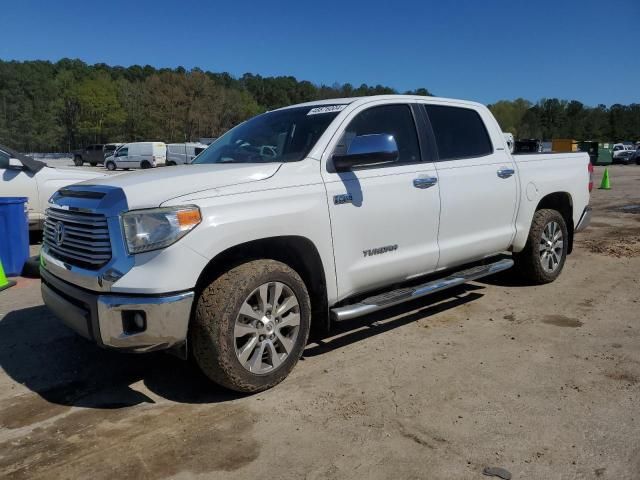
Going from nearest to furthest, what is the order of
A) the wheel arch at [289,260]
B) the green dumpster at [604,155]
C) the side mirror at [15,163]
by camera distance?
the wheel arch at [289,260] < the side mirror at [15,163] < the green dumpster at [604,155]

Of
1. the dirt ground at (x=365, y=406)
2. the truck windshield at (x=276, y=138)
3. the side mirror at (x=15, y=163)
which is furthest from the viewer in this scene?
the side mirror at (x=15, y=163)

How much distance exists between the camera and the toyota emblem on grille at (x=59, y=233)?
11.5 ft

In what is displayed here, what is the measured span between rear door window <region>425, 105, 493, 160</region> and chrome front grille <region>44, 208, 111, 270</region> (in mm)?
2808

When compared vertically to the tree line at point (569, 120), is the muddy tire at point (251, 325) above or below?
below

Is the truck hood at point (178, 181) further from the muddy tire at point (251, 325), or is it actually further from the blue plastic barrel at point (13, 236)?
the blue plastic barrel at point (13, 236)

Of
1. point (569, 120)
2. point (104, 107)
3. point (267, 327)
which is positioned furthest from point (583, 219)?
point (569, 120)

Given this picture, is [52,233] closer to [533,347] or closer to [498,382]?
[498,382]

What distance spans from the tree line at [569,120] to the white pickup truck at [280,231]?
329 ft

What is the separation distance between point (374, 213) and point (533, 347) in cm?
170

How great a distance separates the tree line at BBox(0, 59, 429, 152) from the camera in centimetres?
8281

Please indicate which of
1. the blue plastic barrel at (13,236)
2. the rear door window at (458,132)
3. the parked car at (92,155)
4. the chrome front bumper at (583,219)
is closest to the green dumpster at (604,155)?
the parked car at (92,155)

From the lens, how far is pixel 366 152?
372 cm

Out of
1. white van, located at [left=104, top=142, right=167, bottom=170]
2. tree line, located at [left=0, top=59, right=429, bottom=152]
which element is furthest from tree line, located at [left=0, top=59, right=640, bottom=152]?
white van, located at [left=104, top=142, right=167, bottom=170]

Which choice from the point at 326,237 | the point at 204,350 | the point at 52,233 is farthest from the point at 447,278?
the point at 52,233
